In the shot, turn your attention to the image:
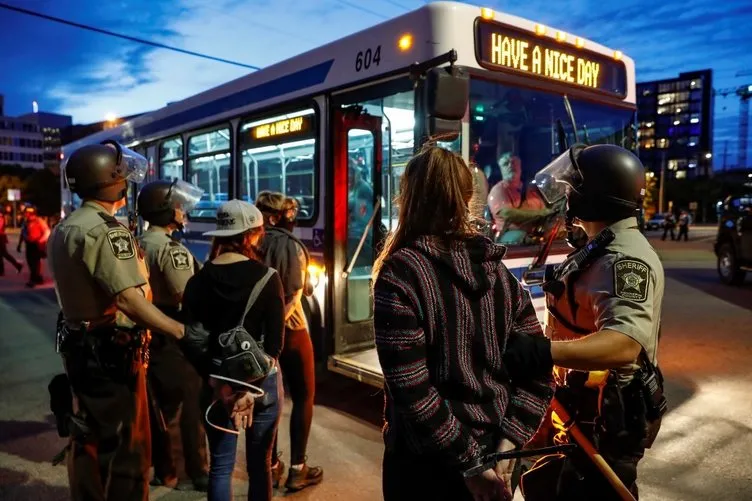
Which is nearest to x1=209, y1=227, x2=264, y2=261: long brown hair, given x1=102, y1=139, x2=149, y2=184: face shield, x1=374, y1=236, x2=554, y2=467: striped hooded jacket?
x1=102, y1=139, x2=149, y2=184: face shield

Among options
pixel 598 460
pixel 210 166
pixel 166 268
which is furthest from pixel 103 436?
pixel 210 166

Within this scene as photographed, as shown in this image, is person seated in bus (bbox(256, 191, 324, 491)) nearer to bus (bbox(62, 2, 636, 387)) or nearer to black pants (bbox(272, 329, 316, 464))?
black pants (bbox(272, 329, 316, 464))

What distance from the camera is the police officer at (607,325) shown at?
80.2 inches

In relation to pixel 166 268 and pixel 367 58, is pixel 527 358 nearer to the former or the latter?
pixel 166 268

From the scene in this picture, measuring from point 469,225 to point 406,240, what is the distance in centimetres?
20

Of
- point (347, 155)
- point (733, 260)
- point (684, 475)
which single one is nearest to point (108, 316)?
point (347, 155)

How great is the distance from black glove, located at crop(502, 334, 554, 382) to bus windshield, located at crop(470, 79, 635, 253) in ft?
10.1

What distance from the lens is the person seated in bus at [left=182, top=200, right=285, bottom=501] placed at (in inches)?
111

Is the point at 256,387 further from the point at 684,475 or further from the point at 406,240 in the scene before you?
the point at 684,475

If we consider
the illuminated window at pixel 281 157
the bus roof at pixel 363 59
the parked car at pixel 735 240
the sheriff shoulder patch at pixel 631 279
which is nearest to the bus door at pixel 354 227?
the illuminated window at pixel 281 157

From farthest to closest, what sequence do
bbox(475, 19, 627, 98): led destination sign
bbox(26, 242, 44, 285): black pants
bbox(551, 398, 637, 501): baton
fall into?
bbox(26, 242, 44, 285): black pants → bbox(475, 19, 627, 98): led destination sign → bbox(551, 398, 637, 501): baton

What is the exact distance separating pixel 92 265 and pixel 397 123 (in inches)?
141

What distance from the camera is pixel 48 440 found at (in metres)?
4.75

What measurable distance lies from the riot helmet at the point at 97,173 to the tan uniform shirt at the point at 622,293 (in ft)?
7.49
